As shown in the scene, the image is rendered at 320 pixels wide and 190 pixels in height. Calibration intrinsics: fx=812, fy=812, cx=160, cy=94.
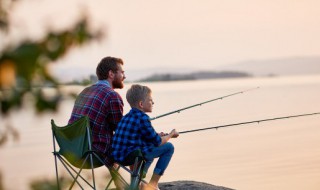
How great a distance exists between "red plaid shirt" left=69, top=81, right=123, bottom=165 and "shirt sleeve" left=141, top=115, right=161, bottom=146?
226 mm

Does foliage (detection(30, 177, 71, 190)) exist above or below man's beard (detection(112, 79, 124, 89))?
above

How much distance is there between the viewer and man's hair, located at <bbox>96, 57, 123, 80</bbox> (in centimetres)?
439

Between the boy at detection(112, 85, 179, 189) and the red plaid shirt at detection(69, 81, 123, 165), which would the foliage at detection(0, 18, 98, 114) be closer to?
the boy at detection(112, 85, 179, 189)

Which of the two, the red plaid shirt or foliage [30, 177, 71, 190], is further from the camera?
the red plaid shirt

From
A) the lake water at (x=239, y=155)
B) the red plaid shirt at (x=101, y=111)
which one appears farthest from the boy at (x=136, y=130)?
the lake water at (x=239, y=155)

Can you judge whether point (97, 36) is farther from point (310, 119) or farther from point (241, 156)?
point (310, 119)

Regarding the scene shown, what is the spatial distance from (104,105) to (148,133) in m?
0.32

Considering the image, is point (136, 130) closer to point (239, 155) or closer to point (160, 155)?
point (160, 155)

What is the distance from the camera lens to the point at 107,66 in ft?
14.4

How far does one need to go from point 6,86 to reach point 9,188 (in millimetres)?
202

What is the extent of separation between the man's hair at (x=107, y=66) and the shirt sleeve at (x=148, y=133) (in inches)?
14.1

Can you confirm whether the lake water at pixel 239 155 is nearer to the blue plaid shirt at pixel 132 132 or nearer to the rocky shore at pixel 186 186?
the rocky shore at pixel 186 186

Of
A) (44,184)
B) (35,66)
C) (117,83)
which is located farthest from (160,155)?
(35,66)

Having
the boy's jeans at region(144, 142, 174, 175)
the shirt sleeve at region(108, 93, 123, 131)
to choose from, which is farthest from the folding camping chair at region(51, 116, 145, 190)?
the shirt sleeve at region(108, 93, 123, 131)
